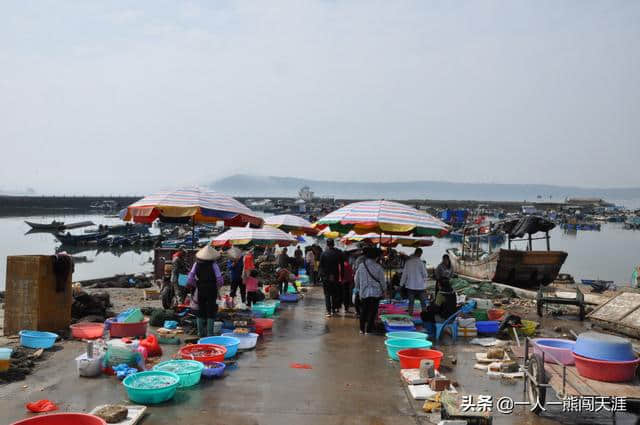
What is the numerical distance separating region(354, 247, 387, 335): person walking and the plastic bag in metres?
4.98

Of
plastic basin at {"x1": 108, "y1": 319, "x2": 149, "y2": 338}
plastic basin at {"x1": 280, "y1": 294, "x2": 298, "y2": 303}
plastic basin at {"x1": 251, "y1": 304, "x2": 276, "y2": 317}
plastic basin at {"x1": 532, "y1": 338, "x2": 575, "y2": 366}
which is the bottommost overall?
plastic basin at {"x1": 280, "y1": 294, "x2": 298, "y2": 303}

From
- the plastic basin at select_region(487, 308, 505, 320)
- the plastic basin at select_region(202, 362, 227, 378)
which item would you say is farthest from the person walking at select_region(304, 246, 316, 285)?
the plastic basin at select_region(202, 362, 227, 378)

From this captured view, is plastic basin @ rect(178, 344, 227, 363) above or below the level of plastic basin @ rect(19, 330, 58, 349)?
above

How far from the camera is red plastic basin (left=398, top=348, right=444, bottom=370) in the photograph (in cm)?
668

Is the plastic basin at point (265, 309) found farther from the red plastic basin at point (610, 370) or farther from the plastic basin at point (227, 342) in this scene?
the red plastic basin at point (610, 370)

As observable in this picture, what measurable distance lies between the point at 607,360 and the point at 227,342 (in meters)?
4.62

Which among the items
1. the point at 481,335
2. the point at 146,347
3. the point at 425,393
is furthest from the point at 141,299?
the point at 425,393

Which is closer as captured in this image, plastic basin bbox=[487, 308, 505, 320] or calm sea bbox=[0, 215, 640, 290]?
plastic basin bbox=[487, 308, 505, 320]

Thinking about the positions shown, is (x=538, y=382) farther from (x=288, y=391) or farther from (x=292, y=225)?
(x=292, y=225)

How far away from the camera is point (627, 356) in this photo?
16.2ft

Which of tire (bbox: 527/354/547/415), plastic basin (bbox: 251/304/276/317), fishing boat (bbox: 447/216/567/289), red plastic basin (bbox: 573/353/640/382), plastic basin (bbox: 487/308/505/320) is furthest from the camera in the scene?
fishing boat (bbox: 447/216/567/289)

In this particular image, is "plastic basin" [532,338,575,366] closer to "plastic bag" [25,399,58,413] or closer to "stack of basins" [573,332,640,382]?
"stack of basins" [573,332,640,382]

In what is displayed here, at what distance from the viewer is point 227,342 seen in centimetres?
749

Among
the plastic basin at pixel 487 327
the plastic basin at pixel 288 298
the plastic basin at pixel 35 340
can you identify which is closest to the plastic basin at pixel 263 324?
the plastic basin at pixel 35 340
